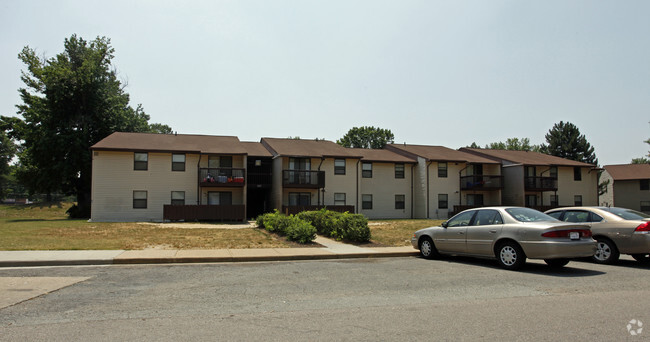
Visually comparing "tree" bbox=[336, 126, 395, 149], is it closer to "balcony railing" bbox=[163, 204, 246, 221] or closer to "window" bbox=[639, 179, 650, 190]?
"window" bbox=[639, 179, 650, 190]

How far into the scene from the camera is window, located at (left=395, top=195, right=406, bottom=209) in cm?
3834

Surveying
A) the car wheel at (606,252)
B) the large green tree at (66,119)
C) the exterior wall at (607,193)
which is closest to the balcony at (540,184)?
the exterior wall at (607,193)

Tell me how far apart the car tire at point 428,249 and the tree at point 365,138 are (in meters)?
58.5

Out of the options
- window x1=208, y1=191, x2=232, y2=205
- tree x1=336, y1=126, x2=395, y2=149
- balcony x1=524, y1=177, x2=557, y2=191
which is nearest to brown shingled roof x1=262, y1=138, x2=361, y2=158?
window x1=208, y1=191, x2=232, y2=205

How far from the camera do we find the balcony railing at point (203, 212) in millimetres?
29281

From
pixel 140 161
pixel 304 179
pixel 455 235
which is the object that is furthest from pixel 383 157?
pixel 455 235

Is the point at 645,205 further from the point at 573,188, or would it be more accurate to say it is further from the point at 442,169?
the point at 442,169

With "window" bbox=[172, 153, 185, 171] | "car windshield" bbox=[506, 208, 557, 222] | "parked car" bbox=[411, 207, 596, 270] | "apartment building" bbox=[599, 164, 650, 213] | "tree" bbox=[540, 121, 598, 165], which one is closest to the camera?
"parked car" bbox=[411, 207, 596, 270]

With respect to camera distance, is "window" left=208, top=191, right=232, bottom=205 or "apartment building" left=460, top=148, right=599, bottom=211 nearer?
"window" left=208, top=191, right=232, bottom=205

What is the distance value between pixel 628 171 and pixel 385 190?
108ft

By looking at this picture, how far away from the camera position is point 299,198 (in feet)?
114

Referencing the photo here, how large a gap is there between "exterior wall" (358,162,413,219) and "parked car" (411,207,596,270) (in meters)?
25.0

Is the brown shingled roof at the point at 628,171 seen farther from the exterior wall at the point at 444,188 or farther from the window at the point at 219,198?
the window at the point at 219,198

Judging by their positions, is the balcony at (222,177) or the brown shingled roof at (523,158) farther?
the brown shingled roof at (523,158)
